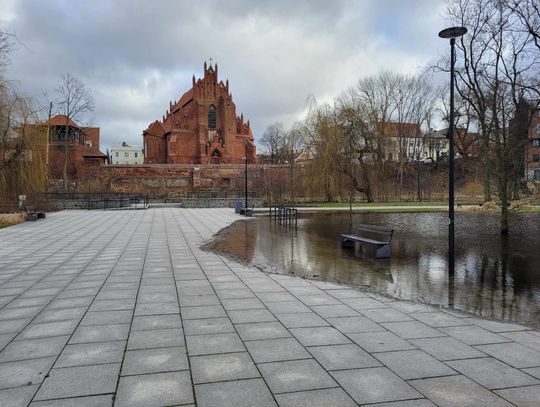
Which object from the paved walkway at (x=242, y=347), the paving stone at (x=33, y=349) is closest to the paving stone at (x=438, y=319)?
the paved walkway at (x=242, y=347)

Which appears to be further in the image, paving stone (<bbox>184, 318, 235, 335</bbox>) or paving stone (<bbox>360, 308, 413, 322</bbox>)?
paving stone (<bbox>360, 308, 413, 322</bbox>)

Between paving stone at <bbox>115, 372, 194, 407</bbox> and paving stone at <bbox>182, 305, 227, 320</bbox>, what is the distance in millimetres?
1737

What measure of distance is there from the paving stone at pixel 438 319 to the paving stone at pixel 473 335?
16 centimetres

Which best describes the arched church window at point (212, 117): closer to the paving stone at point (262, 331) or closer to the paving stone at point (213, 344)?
the paving stone at point (262, 331)

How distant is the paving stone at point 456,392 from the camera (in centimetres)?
321

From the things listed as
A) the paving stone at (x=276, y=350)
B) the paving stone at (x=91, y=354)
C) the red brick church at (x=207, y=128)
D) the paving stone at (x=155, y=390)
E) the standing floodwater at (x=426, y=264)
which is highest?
the red brick church at (x=207, y=128)

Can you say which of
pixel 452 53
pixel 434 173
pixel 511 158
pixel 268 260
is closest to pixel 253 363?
pixel 268 260

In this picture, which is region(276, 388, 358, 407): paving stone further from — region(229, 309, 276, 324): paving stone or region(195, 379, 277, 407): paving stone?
region(229, 309, 276, 324): paving stone

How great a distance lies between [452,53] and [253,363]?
7664 mm

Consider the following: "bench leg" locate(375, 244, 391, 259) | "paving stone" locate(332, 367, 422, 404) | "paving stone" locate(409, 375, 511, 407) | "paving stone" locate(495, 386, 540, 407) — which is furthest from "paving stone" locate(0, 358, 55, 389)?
"bench leg" locate(375, 244, 391, 259)

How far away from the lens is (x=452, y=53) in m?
8.71

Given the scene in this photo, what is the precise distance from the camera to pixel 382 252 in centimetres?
1052

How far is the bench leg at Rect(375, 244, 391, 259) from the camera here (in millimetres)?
10447

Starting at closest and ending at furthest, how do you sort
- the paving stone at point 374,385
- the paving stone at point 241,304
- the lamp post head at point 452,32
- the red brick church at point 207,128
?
1. the paving stone at point 374,385
2. the paving stone at point 241,304
3. the lamp post head at point 452,32
4. the red brick church at point 207,128
